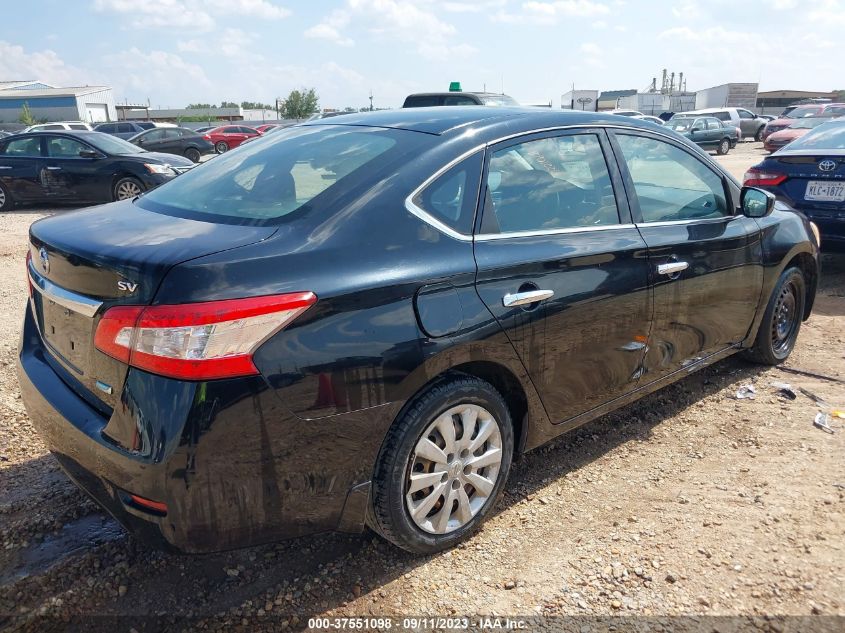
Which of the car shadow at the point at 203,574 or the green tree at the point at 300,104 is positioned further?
the green tree at the point at 300,104

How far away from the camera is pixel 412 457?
8.00ft

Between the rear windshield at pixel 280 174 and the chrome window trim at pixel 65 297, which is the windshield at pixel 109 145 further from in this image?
the chrome window trim at pixel 65 297

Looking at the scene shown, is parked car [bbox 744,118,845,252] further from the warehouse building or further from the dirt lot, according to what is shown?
the warehouse building

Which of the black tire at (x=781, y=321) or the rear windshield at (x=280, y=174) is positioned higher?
the rear windshield at (x=280, y=174)

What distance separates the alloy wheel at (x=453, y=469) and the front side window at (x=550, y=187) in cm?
77

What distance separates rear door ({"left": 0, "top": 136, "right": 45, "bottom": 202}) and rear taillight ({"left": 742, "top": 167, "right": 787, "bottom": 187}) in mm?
11029

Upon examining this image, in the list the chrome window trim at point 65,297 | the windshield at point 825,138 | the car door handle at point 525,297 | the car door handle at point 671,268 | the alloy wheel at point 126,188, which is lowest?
the alloy wheel at point 126,188

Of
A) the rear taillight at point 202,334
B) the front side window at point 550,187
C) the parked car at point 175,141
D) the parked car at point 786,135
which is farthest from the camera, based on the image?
the parked car at point 175,141

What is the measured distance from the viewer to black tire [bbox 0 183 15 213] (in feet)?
38.6

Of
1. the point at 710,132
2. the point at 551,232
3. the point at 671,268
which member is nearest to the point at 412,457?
the point at 551,232

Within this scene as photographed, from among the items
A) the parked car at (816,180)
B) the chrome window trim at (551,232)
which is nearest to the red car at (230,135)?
the parked car at (816,180)

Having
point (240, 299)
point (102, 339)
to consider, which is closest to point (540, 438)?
point (240, 299)

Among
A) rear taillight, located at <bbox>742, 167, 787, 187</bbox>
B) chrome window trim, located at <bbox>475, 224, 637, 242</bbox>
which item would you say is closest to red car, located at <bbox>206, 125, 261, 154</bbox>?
rear taillight, located at <bbox>742, 167, 787, 187</bbox>

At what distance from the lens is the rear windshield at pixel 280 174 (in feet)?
8.22
